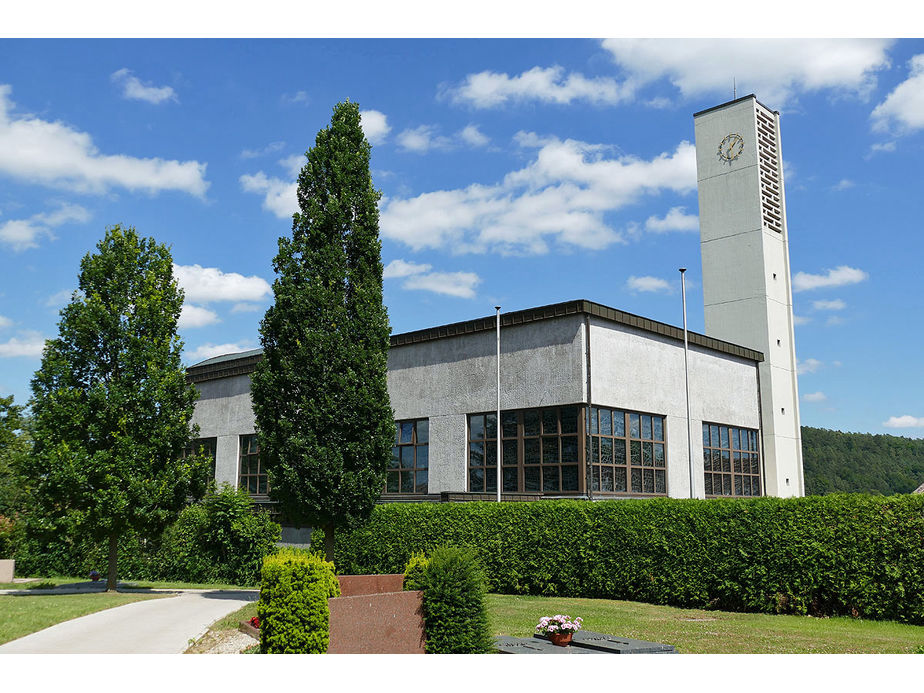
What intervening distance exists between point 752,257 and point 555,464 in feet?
69.3

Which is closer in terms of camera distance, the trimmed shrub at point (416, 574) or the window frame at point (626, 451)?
the trimmed shrub at point (416, 574)

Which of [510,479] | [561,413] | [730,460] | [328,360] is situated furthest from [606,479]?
[328,360]

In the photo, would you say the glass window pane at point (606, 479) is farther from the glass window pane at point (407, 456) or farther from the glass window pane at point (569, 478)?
the glass window pane at point (407, 456)

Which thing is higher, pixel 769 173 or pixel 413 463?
pixel 769 173

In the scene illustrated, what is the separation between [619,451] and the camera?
947 inches

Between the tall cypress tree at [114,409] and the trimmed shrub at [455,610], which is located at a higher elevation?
the tall cypress tree at [114,409]

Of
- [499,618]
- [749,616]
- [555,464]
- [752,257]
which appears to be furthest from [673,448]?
[752,257]

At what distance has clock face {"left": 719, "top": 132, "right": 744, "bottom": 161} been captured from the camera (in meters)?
40.6

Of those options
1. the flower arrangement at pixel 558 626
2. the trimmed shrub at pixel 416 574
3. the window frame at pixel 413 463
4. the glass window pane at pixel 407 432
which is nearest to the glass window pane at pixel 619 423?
the window frame at pixel 413 463

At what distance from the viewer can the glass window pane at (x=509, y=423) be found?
24.7 m

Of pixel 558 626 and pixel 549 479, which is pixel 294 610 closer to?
pixel 558 626

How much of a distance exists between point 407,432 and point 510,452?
468 cm

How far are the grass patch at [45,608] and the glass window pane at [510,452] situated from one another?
→ 10979 millimetres

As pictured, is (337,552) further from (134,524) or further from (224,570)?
(134,524)
